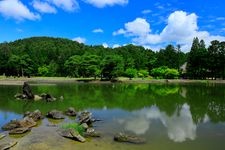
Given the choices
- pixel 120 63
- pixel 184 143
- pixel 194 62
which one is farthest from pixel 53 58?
pixel 184 143

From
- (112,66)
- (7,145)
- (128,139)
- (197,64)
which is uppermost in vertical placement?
(197,64)

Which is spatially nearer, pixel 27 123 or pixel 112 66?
pixel 27 123

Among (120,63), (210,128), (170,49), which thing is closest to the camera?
(210,128)

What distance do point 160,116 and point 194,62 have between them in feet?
264

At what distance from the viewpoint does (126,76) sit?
11200cm

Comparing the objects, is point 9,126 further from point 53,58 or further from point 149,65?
point 53,58

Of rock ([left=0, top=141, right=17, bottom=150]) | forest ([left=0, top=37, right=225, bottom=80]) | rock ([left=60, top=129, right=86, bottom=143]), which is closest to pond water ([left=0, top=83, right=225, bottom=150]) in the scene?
rock ([left=0, top=141, right=17, bottom=150])

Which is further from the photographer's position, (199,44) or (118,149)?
(199,44)

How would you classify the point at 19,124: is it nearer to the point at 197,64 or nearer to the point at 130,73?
the point at 130,73

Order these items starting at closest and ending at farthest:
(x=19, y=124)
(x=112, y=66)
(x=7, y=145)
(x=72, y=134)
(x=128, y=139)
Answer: (x=7, y=145) < (x=128, y=139) < (x=72, y=134) < (x=19, y=124) < (x=112, y=66)

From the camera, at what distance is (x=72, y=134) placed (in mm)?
20906

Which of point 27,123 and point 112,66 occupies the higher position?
point 112,66

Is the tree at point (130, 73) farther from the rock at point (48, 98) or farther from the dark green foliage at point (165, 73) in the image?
the rock at point (48, 98)

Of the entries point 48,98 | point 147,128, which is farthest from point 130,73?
point 147,128
